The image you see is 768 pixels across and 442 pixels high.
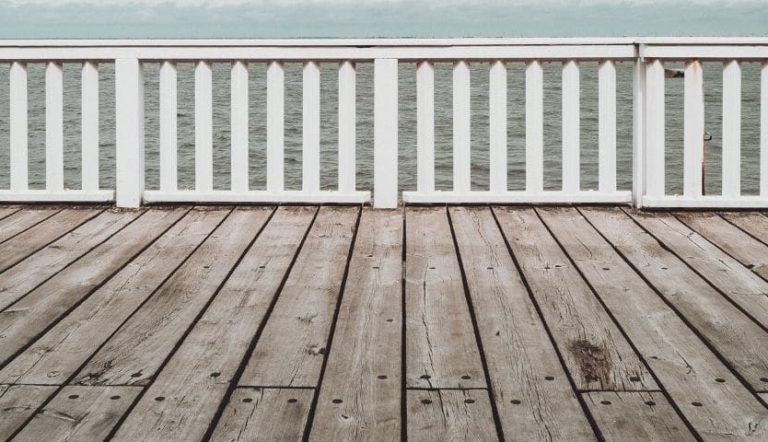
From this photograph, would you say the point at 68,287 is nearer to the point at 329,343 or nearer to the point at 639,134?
the point at 329,343

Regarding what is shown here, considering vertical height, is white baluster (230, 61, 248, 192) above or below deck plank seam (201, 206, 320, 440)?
above

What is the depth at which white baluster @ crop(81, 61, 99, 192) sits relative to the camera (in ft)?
13.6

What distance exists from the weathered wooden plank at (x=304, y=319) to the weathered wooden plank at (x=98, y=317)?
38 cm

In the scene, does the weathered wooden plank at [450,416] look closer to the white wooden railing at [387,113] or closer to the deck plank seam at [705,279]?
the deck plank seam at [705,279]

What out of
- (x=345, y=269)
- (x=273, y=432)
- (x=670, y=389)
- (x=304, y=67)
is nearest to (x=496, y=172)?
(x=304, y=67)

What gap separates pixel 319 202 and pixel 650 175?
1471 millimetres

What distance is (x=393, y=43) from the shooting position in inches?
159

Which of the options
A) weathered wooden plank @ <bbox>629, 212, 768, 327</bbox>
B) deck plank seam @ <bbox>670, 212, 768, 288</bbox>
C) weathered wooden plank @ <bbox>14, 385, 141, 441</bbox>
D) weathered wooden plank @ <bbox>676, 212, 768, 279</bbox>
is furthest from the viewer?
weathered wooden plank @ <bbox>676, 212, 768, 279</bbox>

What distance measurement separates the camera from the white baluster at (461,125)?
4109 mm

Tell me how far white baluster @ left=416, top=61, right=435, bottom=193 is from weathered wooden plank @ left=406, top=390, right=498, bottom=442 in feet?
7.83

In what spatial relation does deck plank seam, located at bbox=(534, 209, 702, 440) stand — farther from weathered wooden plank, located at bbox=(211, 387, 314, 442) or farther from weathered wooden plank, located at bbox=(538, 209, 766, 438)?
weathered wooden plank, located at bbox=(211, 387, 314, 442)

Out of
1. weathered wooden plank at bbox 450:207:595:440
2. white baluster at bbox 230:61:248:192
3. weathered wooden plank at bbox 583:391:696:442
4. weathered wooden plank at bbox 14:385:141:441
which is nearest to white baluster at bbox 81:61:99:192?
white baluster at bbox 230:61:248:192

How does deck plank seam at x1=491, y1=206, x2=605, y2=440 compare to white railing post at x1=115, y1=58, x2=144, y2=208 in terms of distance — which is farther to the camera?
white railing post at x1=115, y1=58, x2=144, y2=208

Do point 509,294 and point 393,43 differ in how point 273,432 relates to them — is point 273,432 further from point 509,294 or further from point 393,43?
point 393,43
